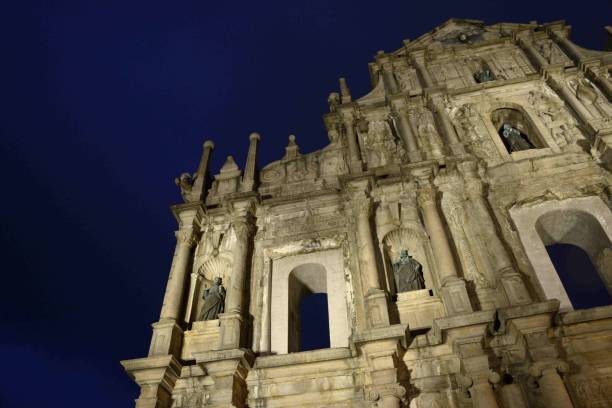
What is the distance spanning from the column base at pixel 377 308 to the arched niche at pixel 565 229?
327 cm

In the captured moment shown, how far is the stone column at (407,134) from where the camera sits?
42.5 ft

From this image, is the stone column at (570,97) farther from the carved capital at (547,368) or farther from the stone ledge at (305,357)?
the stone ledge at (305,357)

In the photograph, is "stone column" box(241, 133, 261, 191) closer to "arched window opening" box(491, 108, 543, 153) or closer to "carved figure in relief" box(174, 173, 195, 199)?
"carved figure in relief" box(174, 173, 195, 199)

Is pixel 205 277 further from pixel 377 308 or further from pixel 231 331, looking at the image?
pixel 377 308

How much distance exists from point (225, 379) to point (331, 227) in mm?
4750

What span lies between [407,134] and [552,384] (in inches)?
322

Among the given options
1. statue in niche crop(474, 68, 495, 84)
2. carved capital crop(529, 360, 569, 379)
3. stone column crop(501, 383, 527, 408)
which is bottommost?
stone column crop(501, 383, 527, 408)

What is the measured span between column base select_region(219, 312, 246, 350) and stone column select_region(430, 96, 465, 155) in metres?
7.21

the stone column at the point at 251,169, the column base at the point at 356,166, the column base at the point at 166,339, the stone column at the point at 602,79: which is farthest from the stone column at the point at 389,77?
the column base at the point at 166,339

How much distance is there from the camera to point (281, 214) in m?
12.7

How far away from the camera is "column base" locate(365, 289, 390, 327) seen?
29.6 ft

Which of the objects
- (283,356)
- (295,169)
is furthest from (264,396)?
(295,169)

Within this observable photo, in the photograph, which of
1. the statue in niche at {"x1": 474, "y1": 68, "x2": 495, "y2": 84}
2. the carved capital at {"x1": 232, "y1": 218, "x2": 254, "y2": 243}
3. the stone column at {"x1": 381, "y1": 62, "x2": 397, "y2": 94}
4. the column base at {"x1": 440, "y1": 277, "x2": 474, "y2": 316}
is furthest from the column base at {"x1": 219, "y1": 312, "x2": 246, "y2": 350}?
the statue in niche at {"x1": 474, "y1": 68, "x2": 495, "y2": 84}

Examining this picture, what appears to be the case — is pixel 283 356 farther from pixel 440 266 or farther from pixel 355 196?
pixel 355 196
